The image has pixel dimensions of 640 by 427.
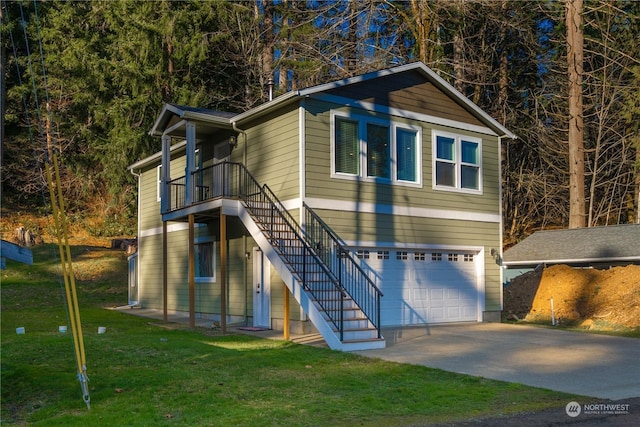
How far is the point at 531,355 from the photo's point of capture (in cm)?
1188

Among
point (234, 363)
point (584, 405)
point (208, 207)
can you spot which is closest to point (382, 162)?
point (208, 207)

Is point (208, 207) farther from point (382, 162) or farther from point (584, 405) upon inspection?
point (584, 405)

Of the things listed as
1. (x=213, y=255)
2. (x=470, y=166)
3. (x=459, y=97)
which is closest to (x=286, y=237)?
(x=213, y=255)

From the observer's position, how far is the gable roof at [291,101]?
1496 centimetres

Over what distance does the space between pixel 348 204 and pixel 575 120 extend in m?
12.4

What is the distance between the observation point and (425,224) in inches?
669

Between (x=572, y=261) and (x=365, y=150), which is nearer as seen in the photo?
(x=365, y=150)

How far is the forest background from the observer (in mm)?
28719

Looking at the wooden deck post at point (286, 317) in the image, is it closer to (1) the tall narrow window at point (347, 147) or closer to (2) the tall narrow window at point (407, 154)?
(1) the tall narrow window at point (347, 147)

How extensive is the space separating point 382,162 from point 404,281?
3.05 m

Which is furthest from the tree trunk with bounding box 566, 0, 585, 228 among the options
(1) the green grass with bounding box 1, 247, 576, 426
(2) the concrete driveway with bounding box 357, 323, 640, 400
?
(1) the green grass with bounding box 1, 247, 576, 426

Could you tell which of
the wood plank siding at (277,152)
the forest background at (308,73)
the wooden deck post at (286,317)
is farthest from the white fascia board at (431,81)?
the forest background at (308,73)

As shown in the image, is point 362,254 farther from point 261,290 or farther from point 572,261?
point 572,261

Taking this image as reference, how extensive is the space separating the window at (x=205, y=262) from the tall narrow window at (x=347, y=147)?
5.06 meters
